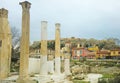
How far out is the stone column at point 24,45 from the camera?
1606cm

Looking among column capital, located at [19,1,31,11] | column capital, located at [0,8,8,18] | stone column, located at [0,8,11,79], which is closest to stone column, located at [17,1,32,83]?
column capital, located at [19,1,31,11]

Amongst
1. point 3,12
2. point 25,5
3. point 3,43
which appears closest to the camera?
point 25,5

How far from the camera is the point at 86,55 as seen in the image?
283 ft

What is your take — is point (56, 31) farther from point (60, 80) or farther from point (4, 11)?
point (4, 11)

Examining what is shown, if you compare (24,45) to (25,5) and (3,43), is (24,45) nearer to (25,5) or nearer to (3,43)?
(25,5)

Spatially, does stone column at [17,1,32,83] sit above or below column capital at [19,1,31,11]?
below

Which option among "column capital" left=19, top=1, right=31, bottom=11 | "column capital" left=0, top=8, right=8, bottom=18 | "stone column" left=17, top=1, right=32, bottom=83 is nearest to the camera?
"stone column" left=17, top=1, right=32, bottom=83

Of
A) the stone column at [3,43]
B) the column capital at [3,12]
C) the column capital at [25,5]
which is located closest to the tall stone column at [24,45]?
the column capital at [25,5]

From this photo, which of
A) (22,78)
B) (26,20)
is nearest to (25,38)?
(26,20)

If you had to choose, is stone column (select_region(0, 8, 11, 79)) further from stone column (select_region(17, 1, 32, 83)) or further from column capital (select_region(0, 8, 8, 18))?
stone column (select_region(17, 1, 32, 83))

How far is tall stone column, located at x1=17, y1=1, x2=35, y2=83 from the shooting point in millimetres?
16062

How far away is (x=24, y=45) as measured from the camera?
53.4 ft

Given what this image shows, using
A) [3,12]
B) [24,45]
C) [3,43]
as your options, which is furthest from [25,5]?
Result: [3,43]

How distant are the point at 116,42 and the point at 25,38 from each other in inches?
4076
